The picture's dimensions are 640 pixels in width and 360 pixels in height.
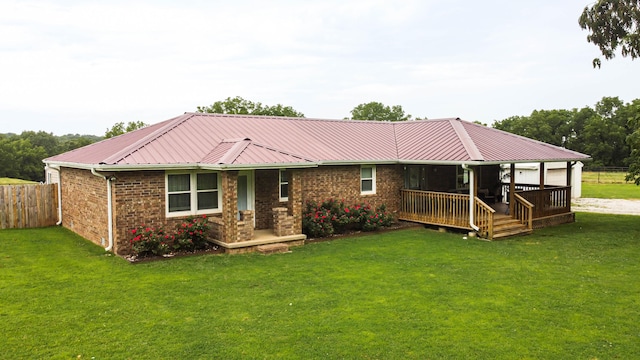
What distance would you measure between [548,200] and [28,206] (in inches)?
770

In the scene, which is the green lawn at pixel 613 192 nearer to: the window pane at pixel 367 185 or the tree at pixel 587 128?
the window pane at pixel 367 185

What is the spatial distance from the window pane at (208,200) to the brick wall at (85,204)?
249cm

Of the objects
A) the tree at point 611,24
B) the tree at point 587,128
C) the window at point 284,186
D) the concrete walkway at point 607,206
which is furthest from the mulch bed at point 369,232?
the tree at point 587,128

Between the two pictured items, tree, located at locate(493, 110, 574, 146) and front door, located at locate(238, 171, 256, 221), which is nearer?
front door, located at locate(238, 171, 256, 221)

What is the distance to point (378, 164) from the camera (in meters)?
17.3

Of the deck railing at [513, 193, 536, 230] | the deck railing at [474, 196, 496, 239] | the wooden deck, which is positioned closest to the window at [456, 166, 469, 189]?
the wooden deck

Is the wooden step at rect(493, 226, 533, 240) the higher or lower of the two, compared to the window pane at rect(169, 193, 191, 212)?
lower

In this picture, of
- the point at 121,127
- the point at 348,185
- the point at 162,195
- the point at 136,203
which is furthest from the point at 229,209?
the point at 121,127

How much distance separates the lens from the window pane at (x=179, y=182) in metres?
12.9

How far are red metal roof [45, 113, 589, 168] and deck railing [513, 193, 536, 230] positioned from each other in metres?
1.43

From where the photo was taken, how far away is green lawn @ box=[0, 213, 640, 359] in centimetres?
652

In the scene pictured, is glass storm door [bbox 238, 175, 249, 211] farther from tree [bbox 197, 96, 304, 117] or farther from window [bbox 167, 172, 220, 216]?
tree [bbox 197, 96, 304, 117]

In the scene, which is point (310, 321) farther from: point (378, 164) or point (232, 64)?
point (232, 64)

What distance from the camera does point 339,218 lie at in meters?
15.4
